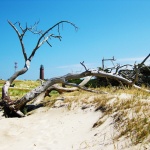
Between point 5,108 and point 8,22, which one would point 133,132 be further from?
point 8,22

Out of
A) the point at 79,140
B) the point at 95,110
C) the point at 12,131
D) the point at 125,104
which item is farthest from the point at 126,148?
the point at 12,131

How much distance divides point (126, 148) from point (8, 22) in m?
9.17

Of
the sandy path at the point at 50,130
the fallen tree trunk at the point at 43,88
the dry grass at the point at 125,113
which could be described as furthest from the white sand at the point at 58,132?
the fallen tree trunk at the point at 43,88

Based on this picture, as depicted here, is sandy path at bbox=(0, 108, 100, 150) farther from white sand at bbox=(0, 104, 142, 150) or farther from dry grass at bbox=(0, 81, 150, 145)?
dry grass at bbox=(0, 81, 150, 145)

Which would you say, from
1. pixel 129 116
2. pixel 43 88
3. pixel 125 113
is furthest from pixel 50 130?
pixel 43 88

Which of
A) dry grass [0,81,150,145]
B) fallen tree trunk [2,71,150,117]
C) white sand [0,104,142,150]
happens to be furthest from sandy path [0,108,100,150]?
fallen tree trunk [2,71,150,117]

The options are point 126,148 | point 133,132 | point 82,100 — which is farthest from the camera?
point 82,100

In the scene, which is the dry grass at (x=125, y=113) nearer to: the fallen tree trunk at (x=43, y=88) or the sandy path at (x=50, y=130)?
the sandy path at (x=50, y=130)

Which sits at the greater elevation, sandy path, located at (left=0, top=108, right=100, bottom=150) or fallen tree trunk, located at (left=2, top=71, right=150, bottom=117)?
fallen tree trunk, located at (left=2, top=71, right=150, bottom=117)

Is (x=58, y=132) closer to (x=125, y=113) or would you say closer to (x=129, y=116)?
(x=125, y=113)

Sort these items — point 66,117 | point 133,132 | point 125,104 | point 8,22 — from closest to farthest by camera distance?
point 133,132, point 125,104, point 66,117, point 8,22

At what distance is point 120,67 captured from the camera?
1181 centimetres

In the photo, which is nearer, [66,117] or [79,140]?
[79,140]

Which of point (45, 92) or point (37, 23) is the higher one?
point (37, 23)
